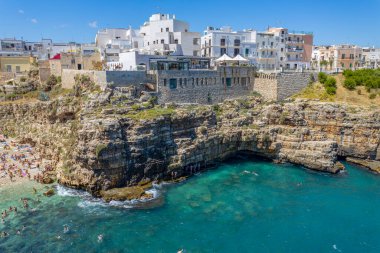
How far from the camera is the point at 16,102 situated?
53.4m

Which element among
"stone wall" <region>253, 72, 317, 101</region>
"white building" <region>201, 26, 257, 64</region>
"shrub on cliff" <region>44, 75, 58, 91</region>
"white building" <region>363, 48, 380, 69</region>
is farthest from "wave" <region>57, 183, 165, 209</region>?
"white building" <region>363, 48, 380, 69</region>

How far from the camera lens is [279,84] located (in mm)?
52844

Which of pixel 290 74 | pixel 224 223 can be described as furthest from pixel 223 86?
pixel 224 223

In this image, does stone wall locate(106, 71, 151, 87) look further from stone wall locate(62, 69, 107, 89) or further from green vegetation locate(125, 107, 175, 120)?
green vegetation locate(125, 107, 175, 120)

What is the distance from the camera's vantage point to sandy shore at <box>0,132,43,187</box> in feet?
131

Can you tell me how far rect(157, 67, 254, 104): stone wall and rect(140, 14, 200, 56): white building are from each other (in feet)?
33.7

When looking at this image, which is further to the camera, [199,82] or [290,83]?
[290,83]

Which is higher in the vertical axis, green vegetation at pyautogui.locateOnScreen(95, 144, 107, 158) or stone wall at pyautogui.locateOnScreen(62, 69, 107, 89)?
stone wall at pyautogui.locateOnScreen(62, 69, 107, 89)

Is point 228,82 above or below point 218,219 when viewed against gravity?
above

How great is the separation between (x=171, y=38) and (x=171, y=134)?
991 inches

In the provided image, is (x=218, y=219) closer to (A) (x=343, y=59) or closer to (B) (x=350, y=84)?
(B) (x=350, y=84)

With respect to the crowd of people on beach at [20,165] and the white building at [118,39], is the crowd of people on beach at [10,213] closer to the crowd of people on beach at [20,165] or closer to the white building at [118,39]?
the crowd of people on beach at [20,165]

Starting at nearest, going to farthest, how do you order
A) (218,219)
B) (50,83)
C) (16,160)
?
(218,219) < (16,160) < (50,83)

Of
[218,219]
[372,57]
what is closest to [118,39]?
[218,219]
